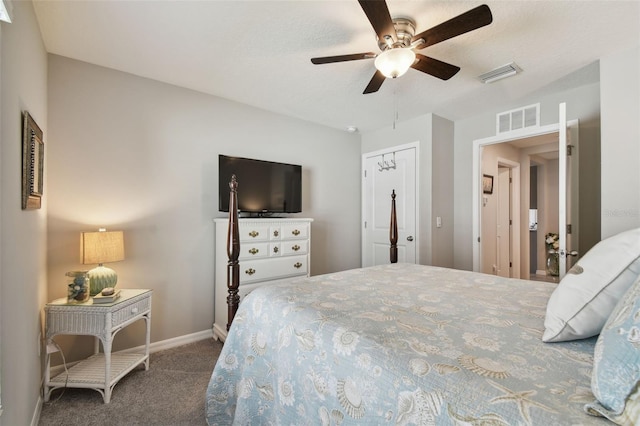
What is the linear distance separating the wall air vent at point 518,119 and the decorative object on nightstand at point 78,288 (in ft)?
Answer: 13.8

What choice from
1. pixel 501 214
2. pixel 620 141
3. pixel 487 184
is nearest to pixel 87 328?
pixel 620 141

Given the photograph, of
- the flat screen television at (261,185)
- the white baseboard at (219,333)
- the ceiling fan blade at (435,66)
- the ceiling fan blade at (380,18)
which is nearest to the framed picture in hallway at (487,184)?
the ceiling fan blade at (435,66)

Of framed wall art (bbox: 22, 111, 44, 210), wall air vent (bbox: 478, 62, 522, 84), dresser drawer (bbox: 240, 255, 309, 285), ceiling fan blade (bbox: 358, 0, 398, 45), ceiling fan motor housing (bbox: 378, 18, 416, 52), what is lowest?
dresser drawer (bbox: 240, 255, 309, 285)

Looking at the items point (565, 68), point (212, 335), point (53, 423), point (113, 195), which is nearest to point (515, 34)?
point (565, 68)

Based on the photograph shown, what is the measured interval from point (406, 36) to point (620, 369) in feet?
6.31

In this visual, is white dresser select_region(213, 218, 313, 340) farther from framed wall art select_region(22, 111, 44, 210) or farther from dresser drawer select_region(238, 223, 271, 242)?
framed wall art select_region(22, 111, 44, 210)

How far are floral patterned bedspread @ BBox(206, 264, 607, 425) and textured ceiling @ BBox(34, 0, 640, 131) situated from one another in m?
1.65

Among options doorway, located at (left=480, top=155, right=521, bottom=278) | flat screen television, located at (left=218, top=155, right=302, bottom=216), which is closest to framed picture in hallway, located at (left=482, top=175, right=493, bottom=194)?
doorway, located at (left=480, top=155, right=521, bottom=278)

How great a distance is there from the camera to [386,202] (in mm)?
4035

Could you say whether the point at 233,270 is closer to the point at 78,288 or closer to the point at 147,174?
the point at 78,288

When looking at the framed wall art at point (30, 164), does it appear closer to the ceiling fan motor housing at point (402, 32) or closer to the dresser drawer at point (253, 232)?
the dresser drawer at point (253, 232)

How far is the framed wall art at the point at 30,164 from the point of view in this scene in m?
1.51

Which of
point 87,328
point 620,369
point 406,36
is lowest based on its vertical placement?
point 87,328

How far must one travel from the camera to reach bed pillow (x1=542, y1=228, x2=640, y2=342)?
2.88ft
